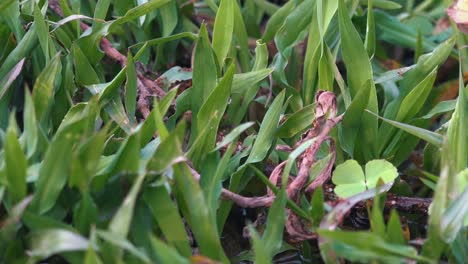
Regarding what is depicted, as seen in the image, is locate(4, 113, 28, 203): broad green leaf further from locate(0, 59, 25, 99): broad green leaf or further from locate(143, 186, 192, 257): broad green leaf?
locate(0, 59, 25, 99): broad green leaf

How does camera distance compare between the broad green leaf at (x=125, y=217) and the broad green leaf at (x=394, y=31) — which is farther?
the broad green leaf at (x=394, y=31)

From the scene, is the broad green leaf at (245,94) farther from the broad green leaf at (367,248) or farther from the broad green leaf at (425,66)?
the broad green leaf at (367,248)

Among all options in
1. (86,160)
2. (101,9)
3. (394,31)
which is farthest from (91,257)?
(394,31)

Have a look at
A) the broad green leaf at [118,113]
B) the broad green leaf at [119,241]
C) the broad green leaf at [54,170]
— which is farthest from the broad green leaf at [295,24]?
the broad green leaf at [119,241]

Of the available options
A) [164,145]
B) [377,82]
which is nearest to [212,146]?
[164,145]

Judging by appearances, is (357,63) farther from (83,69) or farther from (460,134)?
(83,69)

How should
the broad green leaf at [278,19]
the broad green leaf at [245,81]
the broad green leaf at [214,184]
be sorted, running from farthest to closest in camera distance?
the broad green leaf at [278,19] < the broad green leaf at [245,81] < the broad green leaf at [214,184]
